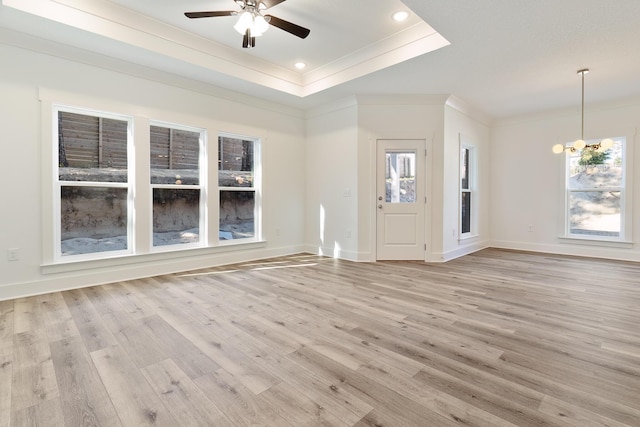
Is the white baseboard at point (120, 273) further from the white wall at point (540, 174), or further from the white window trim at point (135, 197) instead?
the white wall at point (540, 174)

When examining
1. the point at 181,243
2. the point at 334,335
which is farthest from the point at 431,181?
the point at 181,243

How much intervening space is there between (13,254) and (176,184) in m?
1.88

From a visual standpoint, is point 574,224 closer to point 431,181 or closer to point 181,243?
point 431,181

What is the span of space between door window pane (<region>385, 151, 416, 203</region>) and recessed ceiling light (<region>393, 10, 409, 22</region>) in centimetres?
216

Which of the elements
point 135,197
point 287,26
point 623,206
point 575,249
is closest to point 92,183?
point 135,197

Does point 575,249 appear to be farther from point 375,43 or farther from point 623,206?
point 375,43

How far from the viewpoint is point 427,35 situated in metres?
3.51

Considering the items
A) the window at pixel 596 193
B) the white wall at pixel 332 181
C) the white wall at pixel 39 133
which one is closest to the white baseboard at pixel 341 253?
the white wall at pixel 332 181

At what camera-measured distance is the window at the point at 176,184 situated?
4281 millimetres

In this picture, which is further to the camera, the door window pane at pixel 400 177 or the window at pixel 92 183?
the door window pane at pixel 400 177

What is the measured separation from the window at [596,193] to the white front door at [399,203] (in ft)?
9.40

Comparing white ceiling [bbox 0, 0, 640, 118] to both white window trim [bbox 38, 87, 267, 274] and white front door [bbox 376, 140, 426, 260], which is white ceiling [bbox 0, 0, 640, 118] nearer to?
white window trim [bbox 38, 87, 267, 274]

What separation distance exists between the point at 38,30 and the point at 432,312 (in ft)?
A: 15.8

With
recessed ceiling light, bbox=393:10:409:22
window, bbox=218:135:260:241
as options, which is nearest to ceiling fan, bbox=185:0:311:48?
recessed ceiling light, bbox=393:10:409:22
